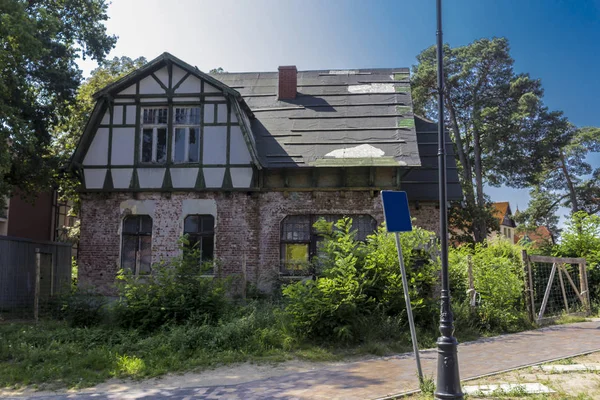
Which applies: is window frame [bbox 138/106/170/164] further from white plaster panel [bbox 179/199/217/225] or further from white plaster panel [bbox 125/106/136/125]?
white plaster panel [bbox 179/199/217/225]

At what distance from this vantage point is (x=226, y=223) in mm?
16875

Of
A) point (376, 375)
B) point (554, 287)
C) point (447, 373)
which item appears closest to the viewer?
point (447, 373)

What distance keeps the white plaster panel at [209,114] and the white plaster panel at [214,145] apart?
24cm

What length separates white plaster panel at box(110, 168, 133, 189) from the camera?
56.2 feet

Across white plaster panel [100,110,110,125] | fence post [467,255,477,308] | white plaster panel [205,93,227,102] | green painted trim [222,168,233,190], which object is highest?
white plaster panel [205,93,227,102]

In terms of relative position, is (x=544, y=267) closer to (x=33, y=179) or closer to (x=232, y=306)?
(x=232, y=306)

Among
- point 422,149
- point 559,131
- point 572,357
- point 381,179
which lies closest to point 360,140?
point 381,179

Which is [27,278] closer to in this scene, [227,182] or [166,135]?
[166,135]

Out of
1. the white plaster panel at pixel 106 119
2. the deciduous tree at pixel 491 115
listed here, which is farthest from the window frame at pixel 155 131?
the deciduous tree at pixel 491 115

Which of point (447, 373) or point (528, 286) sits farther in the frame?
point (528, 286)

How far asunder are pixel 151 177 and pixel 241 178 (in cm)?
297

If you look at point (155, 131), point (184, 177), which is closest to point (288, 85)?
point (155, 131)

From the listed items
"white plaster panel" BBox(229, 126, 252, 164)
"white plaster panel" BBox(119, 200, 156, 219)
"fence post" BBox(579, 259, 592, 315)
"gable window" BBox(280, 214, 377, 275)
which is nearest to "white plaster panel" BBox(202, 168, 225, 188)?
"white plaster panel" BBox(229, 126, 252, 164)

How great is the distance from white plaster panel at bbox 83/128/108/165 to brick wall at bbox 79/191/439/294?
3.78 ft
